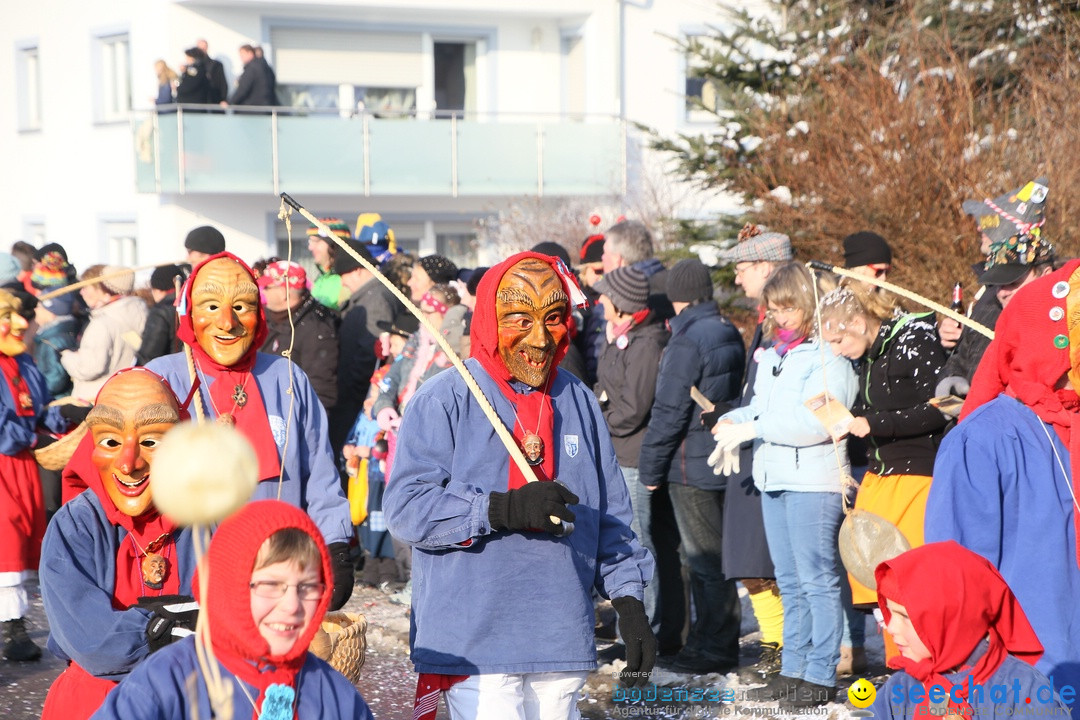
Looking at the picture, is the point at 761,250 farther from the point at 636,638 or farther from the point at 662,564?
the point at 636,638

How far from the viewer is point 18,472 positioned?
23.2 ft

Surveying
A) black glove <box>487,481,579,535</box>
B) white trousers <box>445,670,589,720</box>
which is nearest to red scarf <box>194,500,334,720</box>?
black glove <box>487,481,579,535</box>

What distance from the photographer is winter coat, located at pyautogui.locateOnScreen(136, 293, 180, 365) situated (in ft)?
28.8

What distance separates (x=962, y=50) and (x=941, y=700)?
1042 centimetres

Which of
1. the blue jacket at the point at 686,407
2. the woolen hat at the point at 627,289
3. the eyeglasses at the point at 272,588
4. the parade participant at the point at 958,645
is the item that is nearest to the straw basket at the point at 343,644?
the eyeglasses at the point at 272,588

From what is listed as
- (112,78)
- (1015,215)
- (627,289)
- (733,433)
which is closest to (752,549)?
(733,433)

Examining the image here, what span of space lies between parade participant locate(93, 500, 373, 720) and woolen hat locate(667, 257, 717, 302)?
4345 millimetres

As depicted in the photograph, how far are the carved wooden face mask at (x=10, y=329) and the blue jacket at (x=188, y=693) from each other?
493 cm

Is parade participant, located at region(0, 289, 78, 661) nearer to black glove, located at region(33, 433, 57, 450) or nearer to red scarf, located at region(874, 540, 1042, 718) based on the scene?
black glove, located at region(33, 433, 57, 450)

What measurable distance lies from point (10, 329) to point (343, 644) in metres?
3.73

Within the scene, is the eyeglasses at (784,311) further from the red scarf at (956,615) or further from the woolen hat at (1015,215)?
the red scarf at (956,615)

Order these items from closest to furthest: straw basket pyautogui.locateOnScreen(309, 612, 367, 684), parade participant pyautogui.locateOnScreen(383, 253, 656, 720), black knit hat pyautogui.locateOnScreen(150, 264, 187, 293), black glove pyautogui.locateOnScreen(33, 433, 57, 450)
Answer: parade participant pyautogui.locateOnScreen(383, 253, 656, 720) < straw basket pyautogui.locateOnScreen(309, 612, 367, 684) < black glove pyautogui.locateOnScreen(33, 433, 57, 450) < black knit hat pyautogui.locateOnScreen(150, 264, 187, 293)

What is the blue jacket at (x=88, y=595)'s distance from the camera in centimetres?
322

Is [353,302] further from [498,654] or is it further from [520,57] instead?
[520,57]
